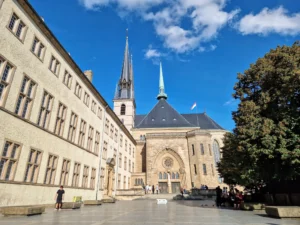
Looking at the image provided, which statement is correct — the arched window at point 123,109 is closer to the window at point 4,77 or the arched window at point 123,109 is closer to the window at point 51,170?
the window at point 51,170

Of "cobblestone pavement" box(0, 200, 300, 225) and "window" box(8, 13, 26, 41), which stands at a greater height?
"window" box(8, 13, 26, 41)

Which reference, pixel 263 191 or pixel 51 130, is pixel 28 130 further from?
pixel 263 191

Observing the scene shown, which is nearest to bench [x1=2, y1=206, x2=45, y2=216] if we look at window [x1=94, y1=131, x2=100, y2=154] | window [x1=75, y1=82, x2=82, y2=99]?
window [x1=75, y1=82, x2=82, y2=99]

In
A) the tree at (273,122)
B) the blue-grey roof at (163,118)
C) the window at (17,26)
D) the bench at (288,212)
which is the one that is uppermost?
the blue-grey roof at (163,118)

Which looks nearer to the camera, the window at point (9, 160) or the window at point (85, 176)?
the window at point (9, 160)

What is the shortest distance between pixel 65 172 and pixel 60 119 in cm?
437

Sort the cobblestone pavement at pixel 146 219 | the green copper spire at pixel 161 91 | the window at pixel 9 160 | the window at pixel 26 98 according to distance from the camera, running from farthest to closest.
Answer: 1. the green copper spire at pixel 161 91
2. the window at pixel 26 98
3. the window at pixel 9 160
4. the cobblestone pavement at pixel 146 219

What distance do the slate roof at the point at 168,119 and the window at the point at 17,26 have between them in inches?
1558

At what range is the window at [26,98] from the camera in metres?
11.8

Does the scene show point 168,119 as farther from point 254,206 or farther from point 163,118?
point 254,206

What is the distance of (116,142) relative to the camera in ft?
103

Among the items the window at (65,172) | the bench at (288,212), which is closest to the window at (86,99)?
the window at (65,172)

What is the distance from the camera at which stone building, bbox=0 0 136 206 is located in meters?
10.8

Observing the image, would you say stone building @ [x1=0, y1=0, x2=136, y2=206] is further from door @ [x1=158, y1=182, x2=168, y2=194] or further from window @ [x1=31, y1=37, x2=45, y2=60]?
door @ [x1=158, y1=182, x2=168, y2=194]
